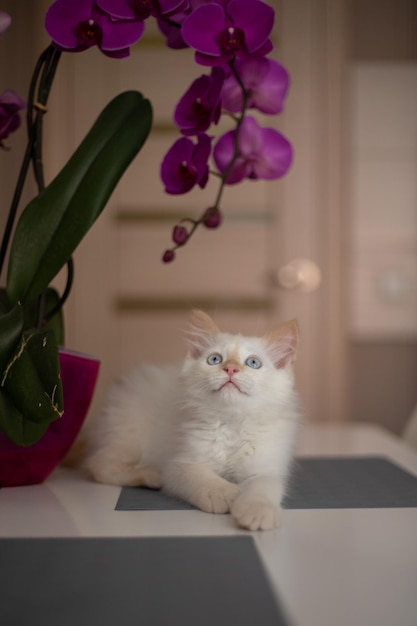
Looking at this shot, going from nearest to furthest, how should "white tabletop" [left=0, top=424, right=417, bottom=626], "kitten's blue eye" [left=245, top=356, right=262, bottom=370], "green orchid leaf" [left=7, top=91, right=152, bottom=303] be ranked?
"white tabletop" [left=0, top=424, right=417, bottom=626] → "green orchid leaf" [left=7, top=91, right=152, bottom=303] → "kitten's blue eye" [left=245, top=356, right=262, bottom=370]

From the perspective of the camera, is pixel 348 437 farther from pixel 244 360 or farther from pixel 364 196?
pixel 364 196

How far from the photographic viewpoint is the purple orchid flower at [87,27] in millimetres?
768

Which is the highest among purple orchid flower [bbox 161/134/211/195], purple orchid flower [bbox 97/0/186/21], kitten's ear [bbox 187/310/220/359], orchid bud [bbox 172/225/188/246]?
purple orchid flower [bbox 97/0/186/21]

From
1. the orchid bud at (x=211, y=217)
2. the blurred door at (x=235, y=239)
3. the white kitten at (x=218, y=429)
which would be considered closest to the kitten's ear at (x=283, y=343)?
the white kitten at (x=218, y=429)

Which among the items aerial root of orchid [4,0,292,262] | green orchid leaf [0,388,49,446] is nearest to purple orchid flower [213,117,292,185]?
aerial root of orchid [4,0,292,262]

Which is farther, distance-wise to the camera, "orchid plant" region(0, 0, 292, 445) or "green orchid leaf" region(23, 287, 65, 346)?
"green orchid leaf" region(23, 287, 65, 346)

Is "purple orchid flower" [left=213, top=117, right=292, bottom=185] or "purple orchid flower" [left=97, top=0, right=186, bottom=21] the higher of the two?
"purple orchid flower" [left=97, top=0, right=186, bottom=21]

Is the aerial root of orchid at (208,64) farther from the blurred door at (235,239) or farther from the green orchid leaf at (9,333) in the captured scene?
the blurred door at (235,239)

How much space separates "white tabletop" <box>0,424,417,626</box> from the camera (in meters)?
0.51

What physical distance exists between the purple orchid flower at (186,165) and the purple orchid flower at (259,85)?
8 centimetres

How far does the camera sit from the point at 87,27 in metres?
0.78

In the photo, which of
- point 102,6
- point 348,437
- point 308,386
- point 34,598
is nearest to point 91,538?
point 34,598

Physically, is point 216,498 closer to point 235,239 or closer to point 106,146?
point 106,146

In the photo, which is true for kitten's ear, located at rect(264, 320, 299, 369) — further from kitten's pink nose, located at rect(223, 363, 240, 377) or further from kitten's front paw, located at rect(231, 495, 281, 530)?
kitten's front paw, located at rect(231, 495, 281, 530)
